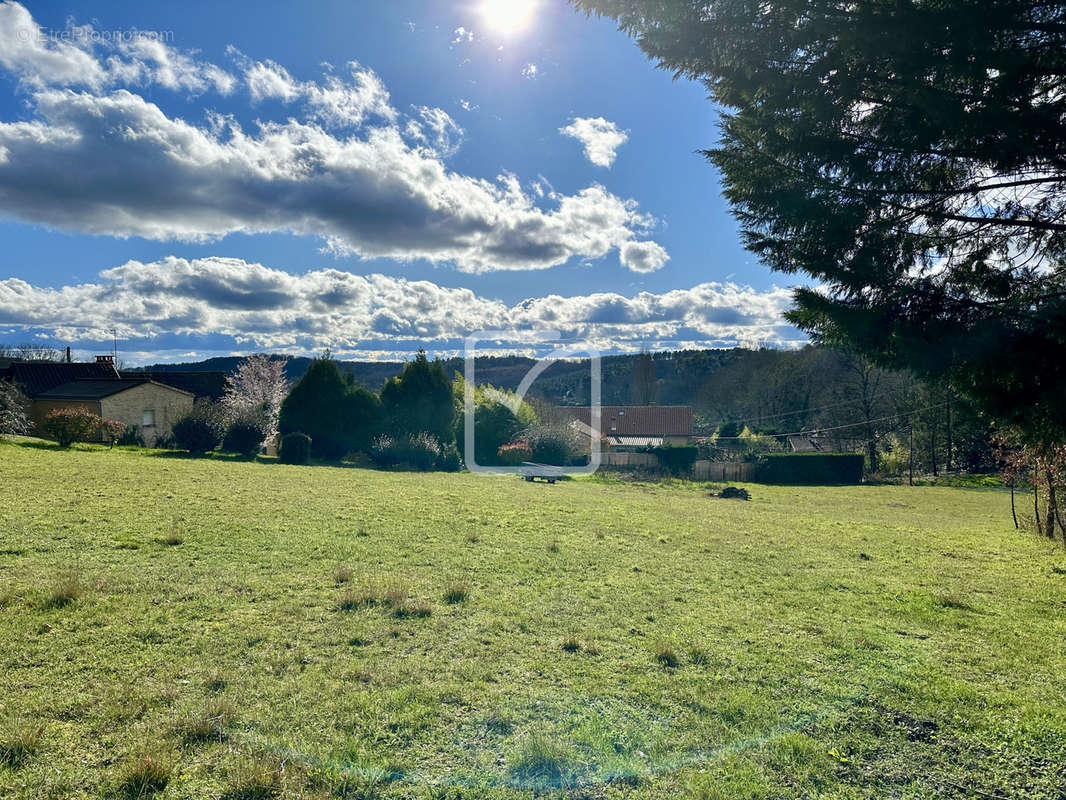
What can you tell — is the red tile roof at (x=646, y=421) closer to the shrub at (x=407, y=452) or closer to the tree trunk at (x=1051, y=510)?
the shrub at (x=407, y=452)

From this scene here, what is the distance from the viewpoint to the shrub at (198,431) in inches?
858

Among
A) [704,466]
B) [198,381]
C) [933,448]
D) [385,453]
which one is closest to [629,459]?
[704,466]

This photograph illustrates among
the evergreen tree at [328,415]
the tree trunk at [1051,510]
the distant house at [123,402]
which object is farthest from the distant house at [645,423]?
the tree trunk at [1051,510]

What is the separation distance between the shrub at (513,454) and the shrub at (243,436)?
11077mm

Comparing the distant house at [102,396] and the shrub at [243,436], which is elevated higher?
the distant house at [102,396]

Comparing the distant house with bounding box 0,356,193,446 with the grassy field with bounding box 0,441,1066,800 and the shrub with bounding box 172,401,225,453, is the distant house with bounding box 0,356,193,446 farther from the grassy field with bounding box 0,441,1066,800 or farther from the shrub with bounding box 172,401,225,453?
the grassy field with bounding box 0,441,1066,800

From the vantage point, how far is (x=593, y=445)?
108ft

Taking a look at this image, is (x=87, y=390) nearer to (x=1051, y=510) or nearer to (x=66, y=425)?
(x=66, y=425)

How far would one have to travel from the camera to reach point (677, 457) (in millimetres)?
32812

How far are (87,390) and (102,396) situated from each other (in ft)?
7.36

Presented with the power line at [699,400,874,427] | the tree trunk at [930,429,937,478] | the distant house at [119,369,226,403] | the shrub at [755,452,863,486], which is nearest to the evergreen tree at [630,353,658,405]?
the power line at [699,400,874,427]

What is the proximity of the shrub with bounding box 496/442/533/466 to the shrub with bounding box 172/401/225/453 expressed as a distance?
41.3 feet

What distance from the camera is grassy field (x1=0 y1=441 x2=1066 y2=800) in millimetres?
3047

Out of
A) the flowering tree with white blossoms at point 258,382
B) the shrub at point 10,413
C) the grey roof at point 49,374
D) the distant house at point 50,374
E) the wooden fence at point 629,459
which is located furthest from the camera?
the grey roof at point 49,374
